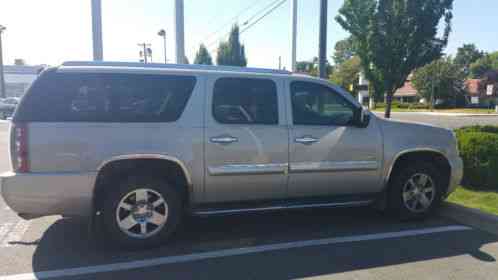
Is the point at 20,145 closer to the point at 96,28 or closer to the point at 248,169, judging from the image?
the point at 248,169

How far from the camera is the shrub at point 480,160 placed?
5.98m

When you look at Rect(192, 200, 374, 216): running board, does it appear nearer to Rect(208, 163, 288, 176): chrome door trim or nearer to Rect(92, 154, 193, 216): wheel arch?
Rect(92, 154, 193, 216): wheel arch

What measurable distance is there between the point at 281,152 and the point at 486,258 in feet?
7.79

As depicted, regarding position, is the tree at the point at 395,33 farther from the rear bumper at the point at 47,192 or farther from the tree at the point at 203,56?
the tree at the point at 203,56

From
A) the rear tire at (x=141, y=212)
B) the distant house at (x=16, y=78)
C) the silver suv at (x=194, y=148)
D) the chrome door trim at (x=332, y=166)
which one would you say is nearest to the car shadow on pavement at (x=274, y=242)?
the rear tire at (x=141, y=212)

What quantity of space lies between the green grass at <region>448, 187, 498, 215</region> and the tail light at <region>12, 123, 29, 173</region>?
5.57m

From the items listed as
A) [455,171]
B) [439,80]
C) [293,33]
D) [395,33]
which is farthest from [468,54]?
[455,171]

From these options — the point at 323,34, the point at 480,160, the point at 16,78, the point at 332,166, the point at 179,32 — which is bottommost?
the point at 480,160

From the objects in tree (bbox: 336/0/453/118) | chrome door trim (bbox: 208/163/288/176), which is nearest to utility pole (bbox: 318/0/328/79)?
tree (bbox: 336/0/453/118)

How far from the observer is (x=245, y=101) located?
424cm

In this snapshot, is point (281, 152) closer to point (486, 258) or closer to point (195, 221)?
point (195, 221)

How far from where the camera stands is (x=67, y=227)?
455 centimetres

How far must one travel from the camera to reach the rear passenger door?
159 inches

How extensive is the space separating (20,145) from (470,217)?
5347mm
